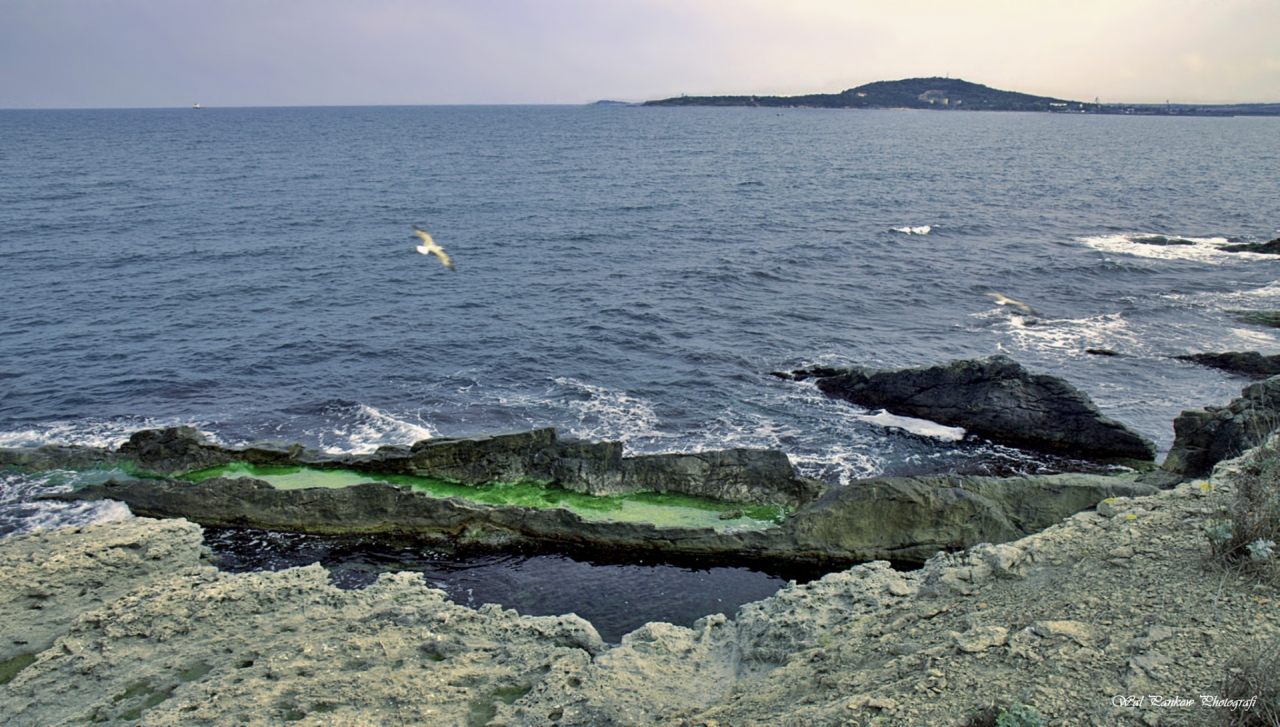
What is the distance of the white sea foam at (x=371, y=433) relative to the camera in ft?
84.7

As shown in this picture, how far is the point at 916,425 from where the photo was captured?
87.8 feet

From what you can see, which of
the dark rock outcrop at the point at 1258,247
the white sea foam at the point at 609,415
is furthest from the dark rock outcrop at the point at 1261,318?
the white sea foam at the point at 609,415

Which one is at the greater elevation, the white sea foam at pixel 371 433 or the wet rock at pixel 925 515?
the wet rock at pixel 925 515

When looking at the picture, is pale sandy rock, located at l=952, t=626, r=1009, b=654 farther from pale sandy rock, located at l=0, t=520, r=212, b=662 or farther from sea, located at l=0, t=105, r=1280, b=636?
pale sandy rock, located at l=0, t=520, r=212, b=662

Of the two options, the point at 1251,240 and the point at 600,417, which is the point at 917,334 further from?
the point at 1251,240

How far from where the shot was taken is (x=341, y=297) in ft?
139

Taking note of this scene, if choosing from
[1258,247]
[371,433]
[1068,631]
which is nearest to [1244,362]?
[1068,631]

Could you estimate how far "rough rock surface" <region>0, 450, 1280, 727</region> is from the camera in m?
9.44

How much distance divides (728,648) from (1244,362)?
28838 millimetres

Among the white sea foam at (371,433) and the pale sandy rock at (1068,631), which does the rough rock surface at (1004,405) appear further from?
the pale sandy rock at (1068,631)

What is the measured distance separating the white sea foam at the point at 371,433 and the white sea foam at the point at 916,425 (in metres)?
15.7

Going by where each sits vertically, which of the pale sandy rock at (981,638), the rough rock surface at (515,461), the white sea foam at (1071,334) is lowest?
the rough rock surface at (515,461)

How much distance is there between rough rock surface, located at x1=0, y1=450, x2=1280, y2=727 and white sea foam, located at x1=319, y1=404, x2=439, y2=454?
30.4 feet

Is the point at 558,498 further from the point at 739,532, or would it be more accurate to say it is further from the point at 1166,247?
the point at 1166,247
